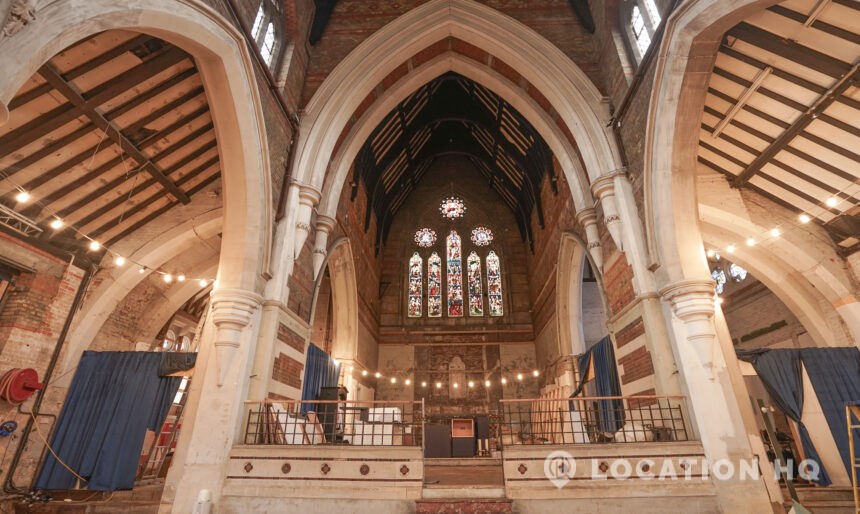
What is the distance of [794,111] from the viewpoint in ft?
19.5

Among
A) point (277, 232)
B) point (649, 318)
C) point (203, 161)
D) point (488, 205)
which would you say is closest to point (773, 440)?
point (649, 318)

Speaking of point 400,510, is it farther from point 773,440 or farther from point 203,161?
point 203,161

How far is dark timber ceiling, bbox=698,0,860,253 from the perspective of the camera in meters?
4.98

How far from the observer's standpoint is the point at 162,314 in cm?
913

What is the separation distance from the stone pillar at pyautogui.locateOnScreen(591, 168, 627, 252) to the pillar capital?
5.84 m

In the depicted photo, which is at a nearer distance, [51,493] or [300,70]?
[51,493]

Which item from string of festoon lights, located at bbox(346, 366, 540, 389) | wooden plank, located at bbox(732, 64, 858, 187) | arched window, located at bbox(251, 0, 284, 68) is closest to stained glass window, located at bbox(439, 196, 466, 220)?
Answer: string of festoon lights, located at bbox(346, 366, 540, 389)

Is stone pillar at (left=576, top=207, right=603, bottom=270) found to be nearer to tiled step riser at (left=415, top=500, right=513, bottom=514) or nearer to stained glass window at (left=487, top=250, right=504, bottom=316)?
tiled step riser at (left=415, top=500, right=513, bottom=514)

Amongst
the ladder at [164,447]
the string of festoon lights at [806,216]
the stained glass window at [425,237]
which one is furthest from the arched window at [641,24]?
the ladder at [164,447]

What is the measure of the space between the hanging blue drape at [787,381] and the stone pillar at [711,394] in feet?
7.81

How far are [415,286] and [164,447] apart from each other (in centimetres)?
924

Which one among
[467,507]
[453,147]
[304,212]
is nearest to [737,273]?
[453,147]

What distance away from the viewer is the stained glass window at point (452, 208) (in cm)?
1719

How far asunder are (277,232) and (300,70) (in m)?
3.89
